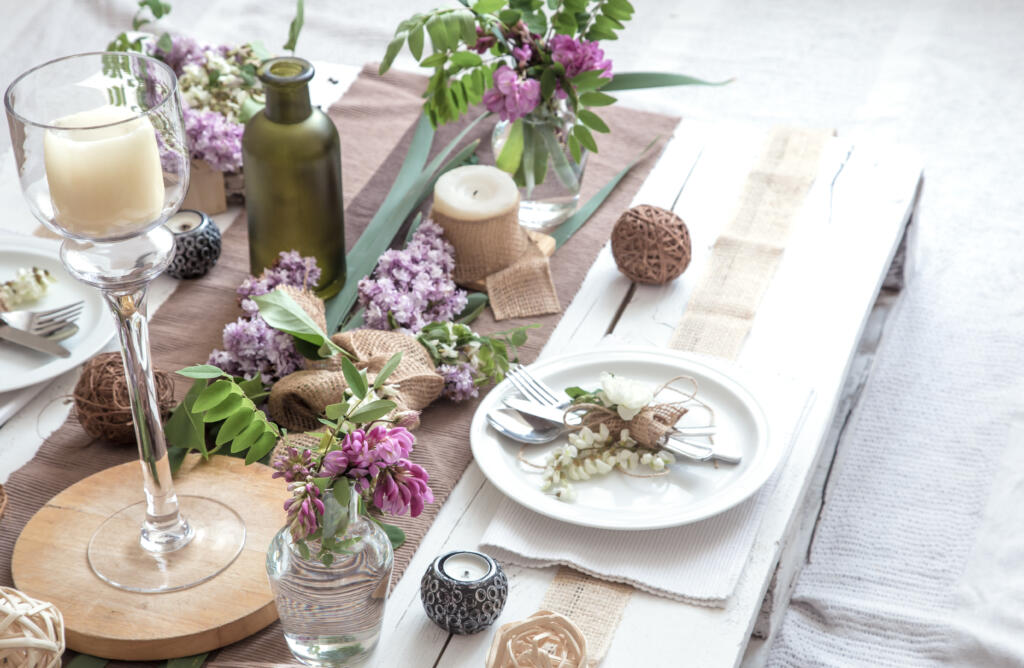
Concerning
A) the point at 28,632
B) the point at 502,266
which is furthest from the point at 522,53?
the point at 28,632

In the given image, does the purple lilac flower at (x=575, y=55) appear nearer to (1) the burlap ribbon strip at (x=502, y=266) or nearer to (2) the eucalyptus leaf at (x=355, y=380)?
(1) the burlap ribbon strip at (x=502, y=266)

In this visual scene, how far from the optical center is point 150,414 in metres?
0.92

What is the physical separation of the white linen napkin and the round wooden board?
21cm

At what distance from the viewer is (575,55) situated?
4.45ft

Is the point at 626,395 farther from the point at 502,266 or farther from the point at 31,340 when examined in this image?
the point at 31,340

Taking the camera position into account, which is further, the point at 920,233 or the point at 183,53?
the point at 920,233

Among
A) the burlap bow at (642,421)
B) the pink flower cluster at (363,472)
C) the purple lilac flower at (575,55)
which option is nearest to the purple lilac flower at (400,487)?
the pink flower cluster at (363,472)

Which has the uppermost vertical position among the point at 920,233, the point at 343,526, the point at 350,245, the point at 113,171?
the point at 113,171

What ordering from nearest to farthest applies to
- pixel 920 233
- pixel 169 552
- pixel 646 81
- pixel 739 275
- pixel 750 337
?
pixel 169 552 → pixel 750 337 → pixel 739 275 → pixel 646 81 → pixel 920 233

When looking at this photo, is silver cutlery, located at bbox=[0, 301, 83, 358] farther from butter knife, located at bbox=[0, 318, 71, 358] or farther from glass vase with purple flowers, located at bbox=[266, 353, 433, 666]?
glass vase with purple flowers, located at bbox=[266, 353, 433, 666]

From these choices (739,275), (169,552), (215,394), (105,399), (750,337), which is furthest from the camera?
(739,275)

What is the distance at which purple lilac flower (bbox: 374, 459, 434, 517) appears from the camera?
81 centimetres

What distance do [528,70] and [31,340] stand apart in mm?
646

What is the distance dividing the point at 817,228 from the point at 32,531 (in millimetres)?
1017
